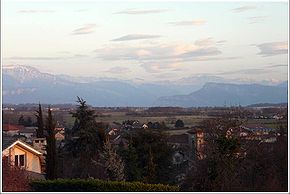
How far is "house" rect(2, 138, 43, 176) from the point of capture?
14841mm

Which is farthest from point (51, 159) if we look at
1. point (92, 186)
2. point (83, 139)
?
point (92, 186)

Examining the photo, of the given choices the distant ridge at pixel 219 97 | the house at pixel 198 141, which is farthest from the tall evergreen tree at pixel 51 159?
the distant ridge at pixel 219 97

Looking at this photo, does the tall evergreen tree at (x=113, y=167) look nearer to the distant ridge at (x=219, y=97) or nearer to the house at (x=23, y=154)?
the house at (x=23, y=154)

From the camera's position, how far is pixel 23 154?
52.6 ft

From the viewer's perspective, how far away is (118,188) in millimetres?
9742

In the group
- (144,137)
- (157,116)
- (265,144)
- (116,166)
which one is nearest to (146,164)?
(144,137)

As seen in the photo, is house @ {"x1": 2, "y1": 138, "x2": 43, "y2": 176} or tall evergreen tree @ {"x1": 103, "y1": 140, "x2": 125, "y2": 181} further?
house @ {"x1": 2, "y1": 138, "x2": 43, "y2": 176}

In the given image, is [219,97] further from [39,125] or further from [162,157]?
[39,125]

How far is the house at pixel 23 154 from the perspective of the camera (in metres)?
14.8

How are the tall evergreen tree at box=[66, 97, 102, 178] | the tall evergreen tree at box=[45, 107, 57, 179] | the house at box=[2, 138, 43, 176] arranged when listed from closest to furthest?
the house at box=[2, 138, 43, 176]
the tall evergreen tree at box=[45, 107, 57, 179]
the tall evergreen tree at box=[66, 97, 102, 178]

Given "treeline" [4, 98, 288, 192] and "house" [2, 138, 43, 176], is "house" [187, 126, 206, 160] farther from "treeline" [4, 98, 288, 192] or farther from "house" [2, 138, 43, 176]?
"house" [2, 138, 43, 176]

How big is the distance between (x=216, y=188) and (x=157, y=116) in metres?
13.0

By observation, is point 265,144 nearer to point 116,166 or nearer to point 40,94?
point 116,166

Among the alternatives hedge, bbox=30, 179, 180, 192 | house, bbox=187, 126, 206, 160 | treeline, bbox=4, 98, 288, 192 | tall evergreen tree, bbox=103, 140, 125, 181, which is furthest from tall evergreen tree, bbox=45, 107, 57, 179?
hedge, bbox=30, 179, 180, 192
